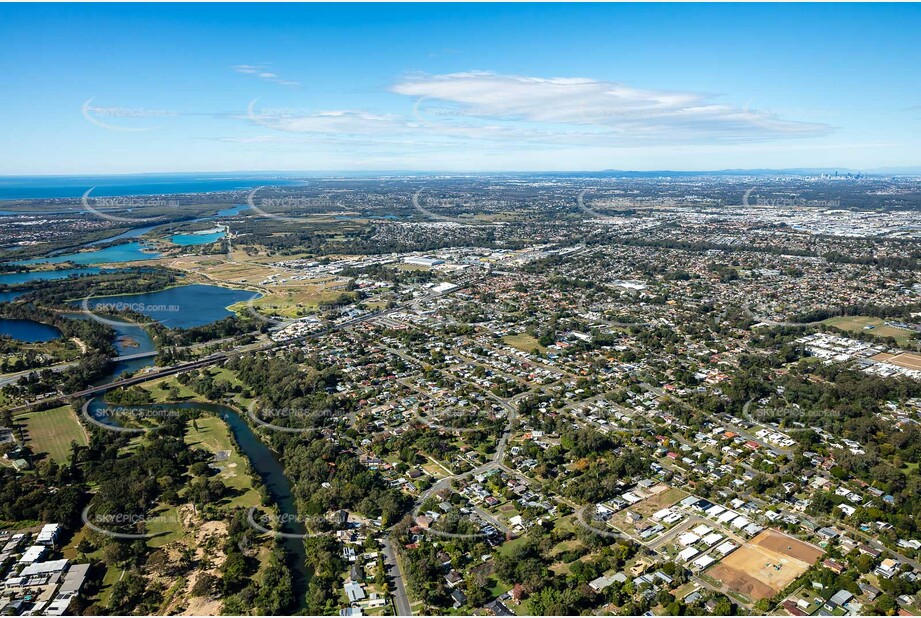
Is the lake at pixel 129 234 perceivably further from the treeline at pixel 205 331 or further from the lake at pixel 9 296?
the treeline at pixel 205 331

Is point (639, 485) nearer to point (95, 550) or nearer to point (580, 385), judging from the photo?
point (580, 385)

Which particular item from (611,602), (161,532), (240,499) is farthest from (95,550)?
(611,602)

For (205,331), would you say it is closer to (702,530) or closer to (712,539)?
(702,530)

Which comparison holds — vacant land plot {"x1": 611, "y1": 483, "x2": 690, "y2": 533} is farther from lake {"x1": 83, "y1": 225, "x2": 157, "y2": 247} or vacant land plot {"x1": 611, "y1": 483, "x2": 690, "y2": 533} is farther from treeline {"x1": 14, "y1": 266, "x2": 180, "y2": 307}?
lake {"x1": 83, "y1": 225, "x2": 157, "y2": 247}

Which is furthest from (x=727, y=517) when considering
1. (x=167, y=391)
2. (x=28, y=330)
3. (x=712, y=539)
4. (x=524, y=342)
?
(x=28, y=330)

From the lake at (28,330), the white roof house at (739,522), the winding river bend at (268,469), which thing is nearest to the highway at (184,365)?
the winding river bend at (268,469)

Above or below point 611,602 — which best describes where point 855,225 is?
above

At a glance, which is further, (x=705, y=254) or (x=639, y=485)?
(x=705, y=254)
